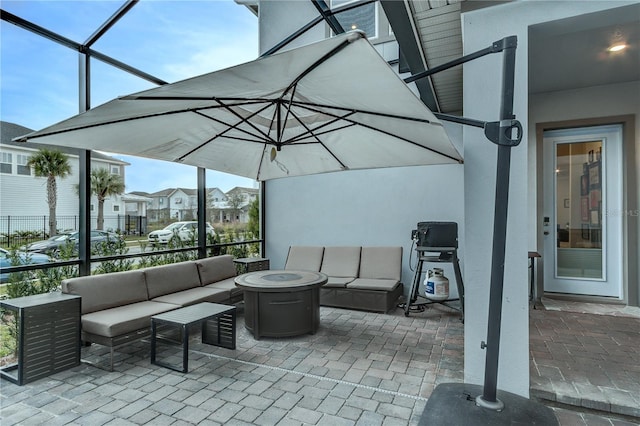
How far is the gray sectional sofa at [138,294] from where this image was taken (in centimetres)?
339

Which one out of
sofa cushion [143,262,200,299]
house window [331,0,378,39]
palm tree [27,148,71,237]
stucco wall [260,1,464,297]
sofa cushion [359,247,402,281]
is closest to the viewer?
palm tree [27,148,71,237]

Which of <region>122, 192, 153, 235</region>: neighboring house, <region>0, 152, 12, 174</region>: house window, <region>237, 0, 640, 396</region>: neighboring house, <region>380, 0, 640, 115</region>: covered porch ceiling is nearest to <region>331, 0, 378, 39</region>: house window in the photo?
<region>237, 0, 640, 396</region>: neighboring house

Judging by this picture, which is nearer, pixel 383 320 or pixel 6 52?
pixel 6 52

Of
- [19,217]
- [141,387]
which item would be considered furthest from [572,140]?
[19,217]

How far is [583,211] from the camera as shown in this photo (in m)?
5.16

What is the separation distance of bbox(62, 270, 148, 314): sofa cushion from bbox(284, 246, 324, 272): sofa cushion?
2.69 m

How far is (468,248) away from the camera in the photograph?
8.71 feet

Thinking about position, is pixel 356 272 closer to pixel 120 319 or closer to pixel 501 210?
pixel 120 319

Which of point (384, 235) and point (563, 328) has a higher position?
point (384, 235)

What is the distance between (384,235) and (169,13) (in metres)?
4.82

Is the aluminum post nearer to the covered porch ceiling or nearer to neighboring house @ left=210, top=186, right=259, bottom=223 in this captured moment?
the covered porch ceiling

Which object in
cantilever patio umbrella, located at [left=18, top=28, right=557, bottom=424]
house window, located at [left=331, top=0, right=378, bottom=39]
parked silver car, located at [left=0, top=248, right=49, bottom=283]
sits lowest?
parked silver car, located at [left=0, top=248, right=49, bottom=283]

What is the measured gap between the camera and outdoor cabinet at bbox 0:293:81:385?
3002mm

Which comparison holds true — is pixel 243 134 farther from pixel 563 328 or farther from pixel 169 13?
pixel 563 328
